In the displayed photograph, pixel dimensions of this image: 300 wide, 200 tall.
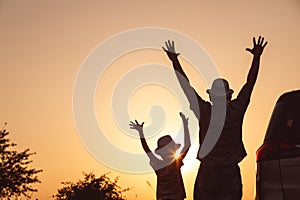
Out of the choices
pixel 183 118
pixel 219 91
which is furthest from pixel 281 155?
pixel 183 118

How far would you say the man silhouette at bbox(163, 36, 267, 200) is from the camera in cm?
619

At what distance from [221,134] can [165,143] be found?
2456 millimetres

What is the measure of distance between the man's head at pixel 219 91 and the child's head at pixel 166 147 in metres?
2.44

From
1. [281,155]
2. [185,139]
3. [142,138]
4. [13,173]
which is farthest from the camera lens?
[13,173]

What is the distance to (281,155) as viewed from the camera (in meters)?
5.95

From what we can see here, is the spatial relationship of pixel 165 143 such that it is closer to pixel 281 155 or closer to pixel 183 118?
pixel 183 118

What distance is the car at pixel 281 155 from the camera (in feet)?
19.0

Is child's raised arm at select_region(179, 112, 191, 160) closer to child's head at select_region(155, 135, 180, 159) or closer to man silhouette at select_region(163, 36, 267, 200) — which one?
child's head at select_region(155, 135, 180, 159)

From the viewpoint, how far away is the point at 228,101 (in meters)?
6.23

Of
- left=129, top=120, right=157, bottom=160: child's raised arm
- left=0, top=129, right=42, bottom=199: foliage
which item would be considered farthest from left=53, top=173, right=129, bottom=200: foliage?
left=129, top=120, right=157, bottom=160: child's raised arm

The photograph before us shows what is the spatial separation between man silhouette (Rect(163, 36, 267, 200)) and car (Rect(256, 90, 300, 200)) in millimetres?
268

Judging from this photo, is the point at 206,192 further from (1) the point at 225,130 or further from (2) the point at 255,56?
(2) the point at 255,56

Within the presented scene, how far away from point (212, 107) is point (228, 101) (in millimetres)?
178

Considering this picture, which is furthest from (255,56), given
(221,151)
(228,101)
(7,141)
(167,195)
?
(7,141)
